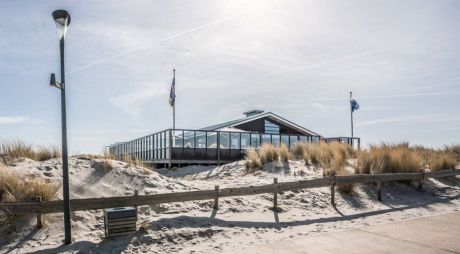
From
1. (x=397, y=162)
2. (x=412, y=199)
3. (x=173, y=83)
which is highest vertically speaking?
(x=173, y=83)

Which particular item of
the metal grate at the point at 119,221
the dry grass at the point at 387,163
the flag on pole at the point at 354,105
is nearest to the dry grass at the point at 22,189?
the metal grate at the point at 119,221

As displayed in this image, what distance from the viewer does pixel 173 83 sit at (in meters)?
29.8

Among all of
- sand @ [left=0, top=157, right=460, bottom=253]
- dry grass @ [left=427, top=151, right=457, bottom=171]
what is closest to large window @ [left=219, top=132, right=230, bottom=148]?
sand @ [left=0, top=157, right=460, bottom=253]

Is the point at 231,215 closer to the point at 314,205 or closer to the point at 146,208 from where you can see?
the point at 146,208

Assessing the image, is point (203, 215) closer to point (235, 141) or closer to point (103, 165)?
point (103, 165)

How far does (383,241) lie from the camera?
24.5 ft

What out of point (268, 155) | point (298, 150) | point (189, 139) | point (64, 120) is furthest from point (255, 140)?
point (64, 120)

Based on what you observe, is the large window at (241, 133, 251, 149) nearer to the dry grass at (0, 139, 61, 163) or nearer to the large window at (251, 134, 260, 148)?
the large window at (251, 134, 260, 148)

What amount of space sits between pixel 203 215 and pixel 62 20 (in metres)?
5.26

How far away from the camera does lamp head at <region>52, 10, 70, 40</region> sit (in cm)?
742

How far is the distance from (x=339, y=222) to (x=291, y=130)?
25.1m

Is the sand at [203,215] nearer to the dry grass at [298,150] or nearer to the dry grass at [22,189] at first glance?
the dry grass at [22,189]

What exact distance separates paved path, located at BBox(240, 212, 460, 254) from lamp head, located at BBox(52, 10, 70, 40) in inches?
216

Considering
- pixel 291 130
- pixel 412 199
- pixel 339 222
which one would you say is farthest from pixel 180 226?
pixel 291 130
